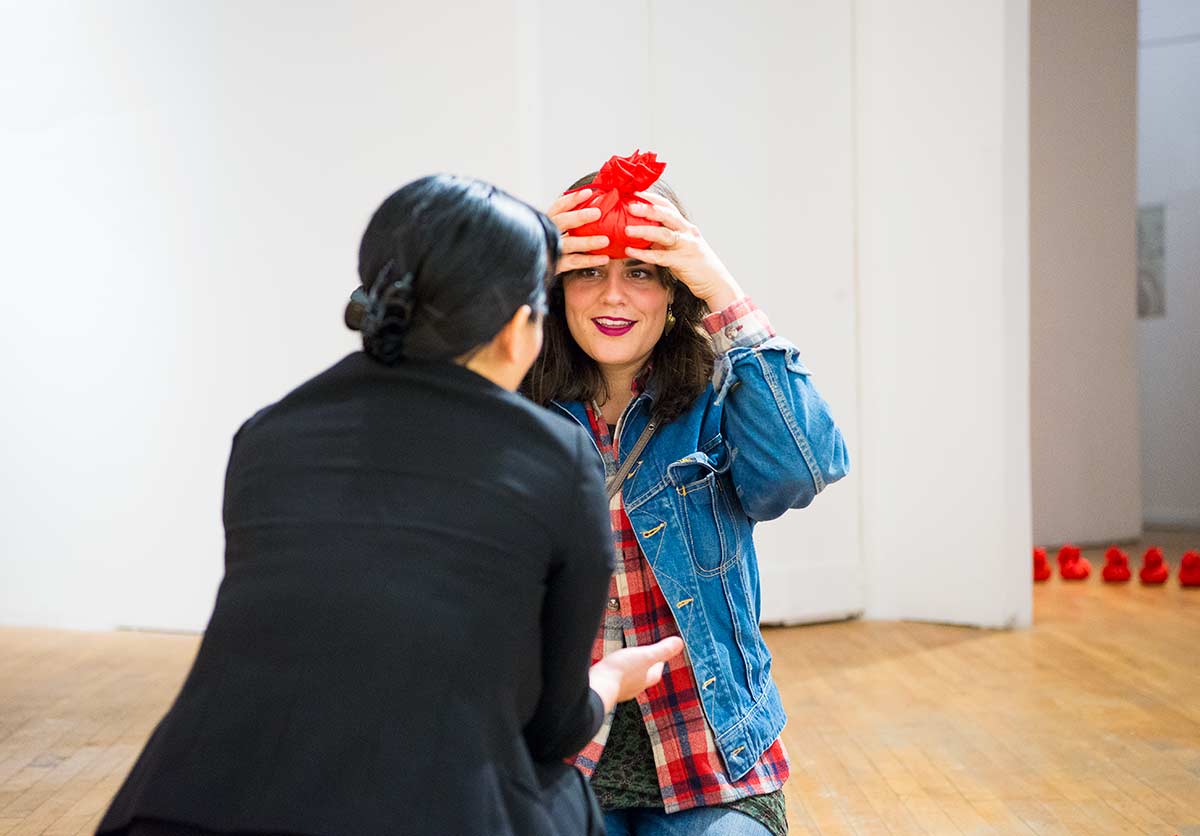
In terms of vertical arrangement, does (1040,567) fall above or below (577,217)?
below

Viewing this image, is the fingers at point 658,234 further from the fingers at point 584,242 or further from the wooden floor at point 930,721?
the wooden floor at point 930,721

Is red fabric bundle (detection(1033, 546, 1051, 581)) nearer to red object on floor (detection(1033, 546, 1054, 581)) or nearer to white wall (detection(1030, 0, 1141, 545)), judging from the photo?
red object on floor (detection(1033, 546, 1054, 581))

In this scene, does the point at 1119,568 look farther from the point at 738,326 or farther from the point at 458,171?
the point at 738,326

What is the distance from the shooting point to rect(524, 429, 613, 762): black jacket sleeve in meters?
1.19

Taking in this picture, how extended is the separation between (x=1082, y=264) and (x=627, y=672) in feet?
23.2

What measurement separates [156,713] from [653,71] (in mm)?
3175

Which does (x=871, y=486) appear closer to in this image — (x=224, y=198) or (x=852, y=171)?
(x=852, y=171)

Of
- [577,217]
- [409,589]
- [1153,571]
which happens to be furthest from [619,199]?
[1153,571]

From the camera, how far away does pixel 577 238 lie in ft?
6.23

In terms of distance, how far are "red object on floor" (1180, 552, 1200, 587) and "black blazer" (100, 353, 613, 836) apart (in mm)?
5701

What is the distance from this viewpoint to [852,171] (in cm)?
566

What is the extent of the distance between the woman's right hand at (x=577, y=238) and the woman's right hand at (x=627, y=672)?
0.65m

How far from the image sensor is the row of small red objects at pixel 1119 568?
618 centimetres

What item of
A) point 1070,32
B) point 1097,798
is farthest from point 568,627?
point 1070,32
